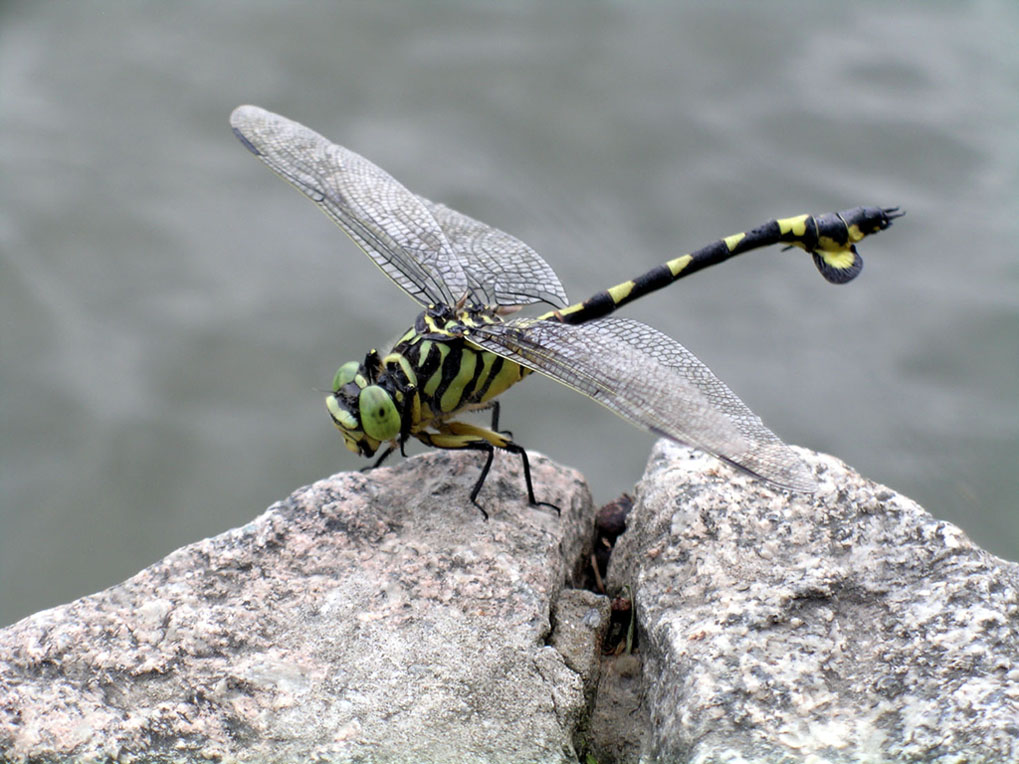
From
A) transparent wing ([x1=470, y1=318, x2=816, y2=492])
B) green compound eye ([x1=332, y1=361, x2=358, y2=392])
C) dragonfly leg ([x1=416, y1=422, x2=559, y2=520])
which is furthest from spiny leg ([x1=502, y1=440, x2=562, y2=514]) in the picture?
green compound eye ([x1=332, y1=361, x2=358, y2=392])

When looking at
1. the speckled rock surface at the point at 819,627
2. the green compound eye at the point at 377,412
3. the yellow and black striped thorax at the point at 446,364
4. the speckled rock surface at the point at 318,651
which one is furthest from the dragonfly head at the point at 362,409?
the speckled rock surface at the point at 819,627

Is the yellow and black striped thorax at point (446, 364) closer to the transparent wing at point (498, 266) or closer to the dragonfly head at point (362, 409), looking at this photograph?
the dragonfly head at point (362, 409)

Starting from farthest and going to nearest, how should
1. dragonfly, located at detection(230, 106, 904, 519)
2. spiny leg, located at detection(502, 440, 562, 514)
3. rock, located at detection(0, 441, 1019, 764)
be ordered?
spiny leg, located at detection(502, 440, 562, 514) < dragonfly, located at detection(230, 106, 904, 519) < rock, located at detection(0, 441, 1019, 764)

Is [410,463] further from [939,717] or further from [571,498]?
[939,717]

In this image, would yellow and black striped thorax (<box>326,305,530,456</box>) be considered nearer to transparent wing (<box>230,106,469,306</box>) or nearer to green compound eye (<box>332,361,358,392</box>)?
green compound eye (<box>332,361,358,392</box>)

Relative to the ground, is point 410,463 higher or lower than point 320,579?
higher

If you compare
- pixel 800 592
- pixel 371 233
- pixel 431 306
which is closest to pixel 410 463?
pixel 431 306
